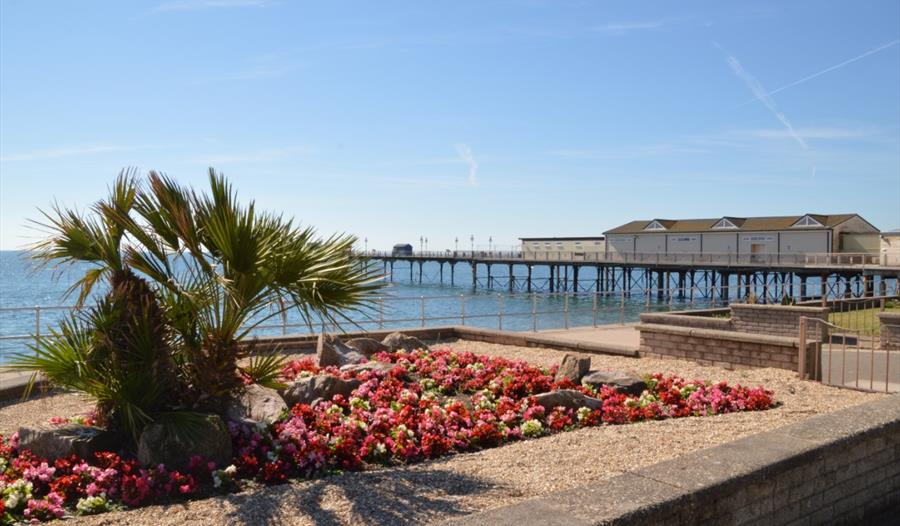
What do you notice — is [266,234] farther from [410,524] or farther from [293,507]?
[410,524]

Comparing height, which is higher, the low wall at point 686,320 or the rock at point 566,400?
the low wall at point 686,320

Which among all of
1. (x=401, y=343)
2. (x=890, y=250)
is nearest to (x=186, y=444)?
(x=401, y=343)

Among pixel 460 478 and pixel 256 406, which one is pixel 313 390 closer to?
pixel 256 406

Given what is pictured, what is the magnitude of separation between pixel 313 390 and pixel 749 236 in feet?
189

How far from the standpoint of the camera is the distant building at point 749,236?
56.0 metres

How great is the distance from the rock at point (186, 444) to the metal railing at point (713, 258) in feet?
131

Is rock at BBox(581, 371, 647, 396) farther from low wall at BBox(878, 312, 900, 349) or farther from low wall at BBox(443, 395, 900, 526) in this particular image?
low wall at BBox(878, 312, 900, 349)

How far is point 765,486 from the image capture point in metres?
5.02

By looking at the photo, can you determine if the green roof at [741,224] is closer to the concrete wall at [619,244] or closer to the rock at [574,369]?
the concrete wall at [619,244]

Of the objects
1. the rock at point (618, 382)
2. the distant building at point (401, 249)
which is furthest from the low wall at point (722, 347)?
the distant building at point (401, 249)

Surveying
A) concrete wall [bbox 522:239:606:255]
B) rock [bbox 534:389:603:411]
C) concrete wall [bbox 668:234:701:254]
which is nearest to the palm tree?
rock [bbox 534:389:603:411]

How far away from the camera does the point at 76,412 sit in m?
8.63

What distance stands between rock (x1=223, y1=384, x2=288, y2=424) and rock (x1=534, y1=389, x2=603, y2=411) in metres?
2.90

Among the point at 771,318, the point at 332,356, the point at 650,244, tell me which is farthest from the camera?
the point at 650,244
